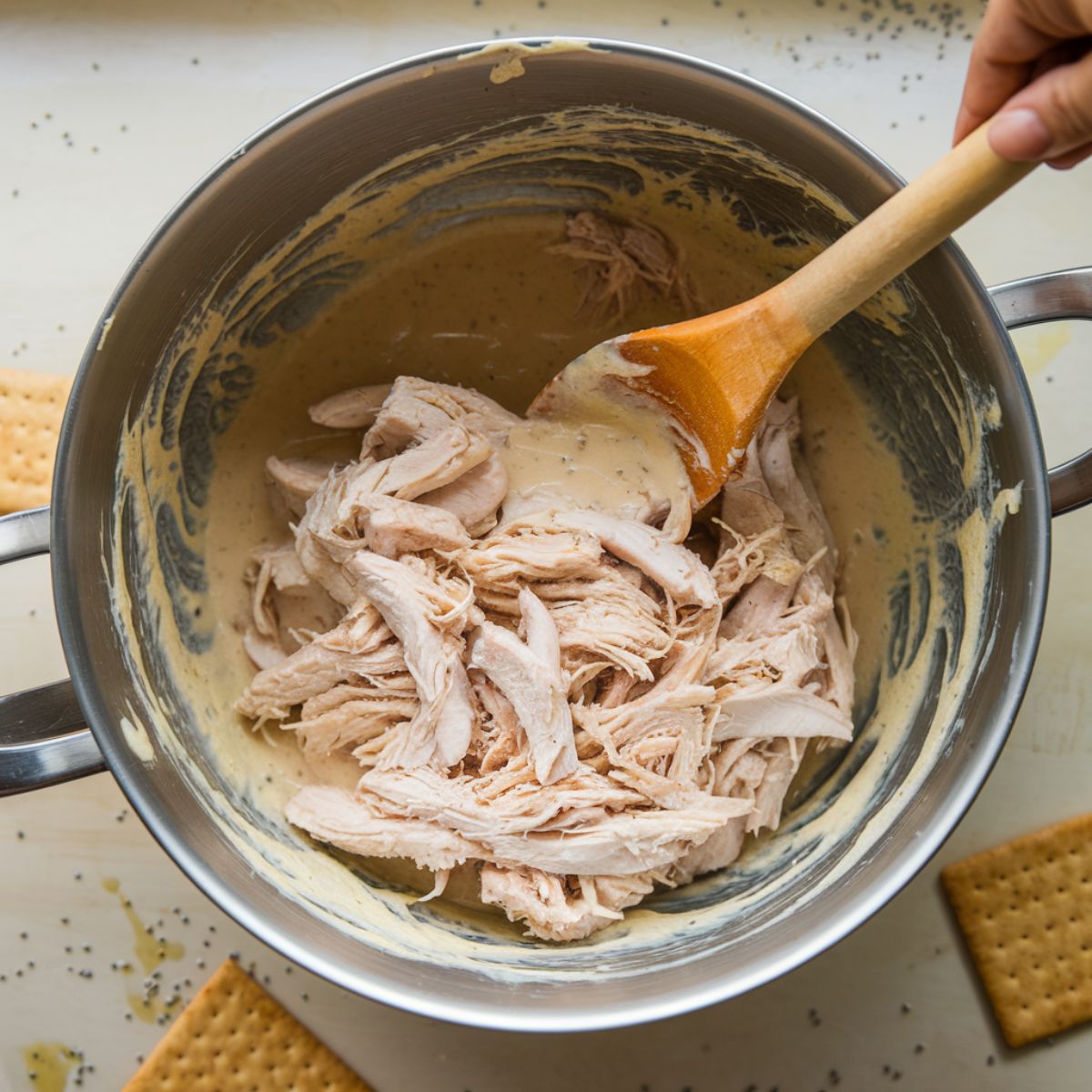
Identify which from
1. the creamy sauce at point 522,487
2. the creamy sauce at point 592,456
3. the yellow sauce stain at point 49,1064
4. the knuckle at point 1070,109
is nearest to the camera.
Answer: the knuckle at point 1070,109

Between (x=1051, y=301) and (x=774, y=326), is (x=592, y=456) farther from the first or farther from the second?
(x=1051, y=301)

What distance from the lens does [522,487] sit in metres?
1.63

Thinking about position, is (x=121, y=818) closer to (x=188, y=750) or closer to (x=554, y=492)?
(x=188, y=750)

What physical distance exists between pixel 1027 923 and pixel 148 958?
153 centimetres

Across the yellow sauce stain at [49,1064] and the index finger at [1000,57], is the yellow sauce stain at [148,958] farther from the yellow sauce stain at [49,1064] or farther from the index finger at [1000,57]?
the index finger at [1000,57]

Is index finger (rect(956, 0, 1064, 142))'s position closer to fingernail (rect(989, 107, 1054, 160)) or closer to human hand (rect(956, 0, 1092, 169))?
human hand (rect(956, 0, 1092, 169))

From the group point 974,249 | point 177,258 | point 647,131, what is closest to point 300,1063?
point 177,258

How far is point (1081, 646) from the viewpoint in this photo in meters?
1.69

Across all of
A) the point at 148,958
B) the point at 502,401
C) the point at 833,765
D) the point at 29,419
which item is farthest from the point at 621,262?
the point at 148,958

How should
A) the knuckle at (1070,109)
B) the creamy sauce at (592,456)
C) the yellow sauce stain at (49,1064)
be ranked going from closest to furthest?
the knuckle at (1070,109), the creamy sauce at (592,456), the yellow sauce stain at (49,1064)

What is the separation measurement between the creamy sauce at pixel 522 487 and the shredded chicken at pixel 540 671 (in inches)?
2.2

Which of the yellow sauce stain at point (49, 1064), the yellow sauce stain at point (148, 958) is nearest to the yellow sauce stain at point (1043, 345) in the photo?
the yellow sauce stain at point (148, 958)

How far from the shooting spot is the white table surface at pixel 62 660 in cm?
166

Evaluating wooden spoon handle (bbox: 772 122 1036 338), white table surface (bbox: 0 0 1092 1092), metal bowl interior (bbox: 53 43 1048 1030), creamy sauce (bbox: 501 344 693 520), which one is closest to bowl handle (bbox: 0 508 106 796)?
metal bowl interior (bbox: 53 43 1048 1030)
